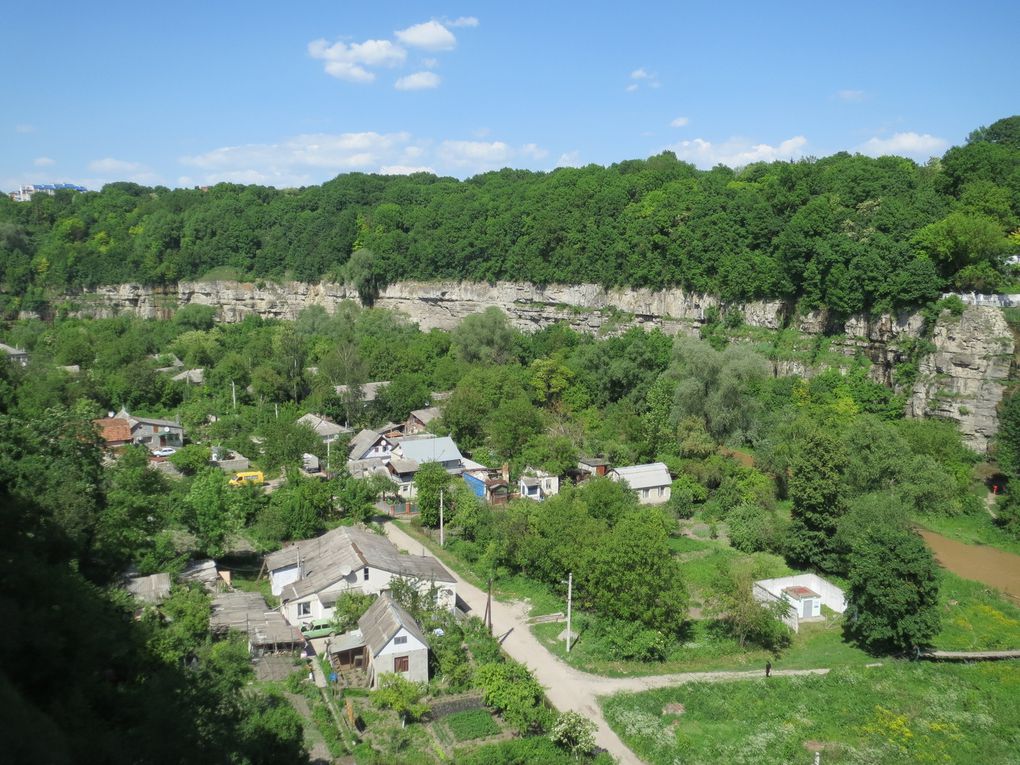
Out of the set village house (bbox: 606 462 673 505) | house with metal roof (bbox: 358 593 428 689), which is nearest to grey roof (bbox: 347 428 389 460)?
village house (bbox: 606 462 673 505)

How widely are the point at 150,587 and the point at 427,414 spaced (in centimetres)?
1900

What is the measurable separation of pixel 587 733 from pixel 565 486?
11.4 meters

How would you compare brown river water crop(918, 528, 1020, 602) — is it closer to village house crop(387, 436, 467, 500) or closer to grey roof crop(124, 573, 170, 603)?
village house crop(387, 436, 467, 500)

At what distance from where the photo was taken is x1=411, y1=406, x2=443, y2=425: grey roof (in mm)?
36094

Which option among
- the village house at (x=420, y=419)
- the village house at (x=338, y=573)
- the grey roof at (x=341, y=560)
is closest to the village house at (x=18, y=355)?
the village house at (x=420, y=419)

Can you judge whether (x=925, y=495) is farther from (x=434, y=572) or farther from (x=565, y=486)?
(x=434, y=572)

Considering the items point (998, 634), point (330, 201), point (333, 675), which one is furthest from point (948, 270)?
point (330, 201)

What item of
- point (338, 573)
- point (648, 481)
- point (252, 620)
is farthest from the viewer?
point (648, 481)

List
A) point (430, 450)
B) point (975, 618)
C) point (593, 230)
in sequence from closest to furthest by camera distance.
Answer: point (975, 618) → point (430, 450) → point (593, 230)

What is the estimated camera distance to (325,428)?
35.6m

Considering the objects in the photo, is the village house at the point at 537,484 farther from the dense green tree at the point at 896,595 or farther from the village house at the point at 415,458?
the dense green tree at the point at 896,595

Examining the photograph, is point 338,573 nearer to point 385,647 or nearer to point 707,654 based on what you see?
point 385,647

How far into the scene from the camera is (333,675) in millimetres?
17094

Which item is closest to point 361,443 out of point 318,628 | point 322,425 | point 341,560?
point 322,425
